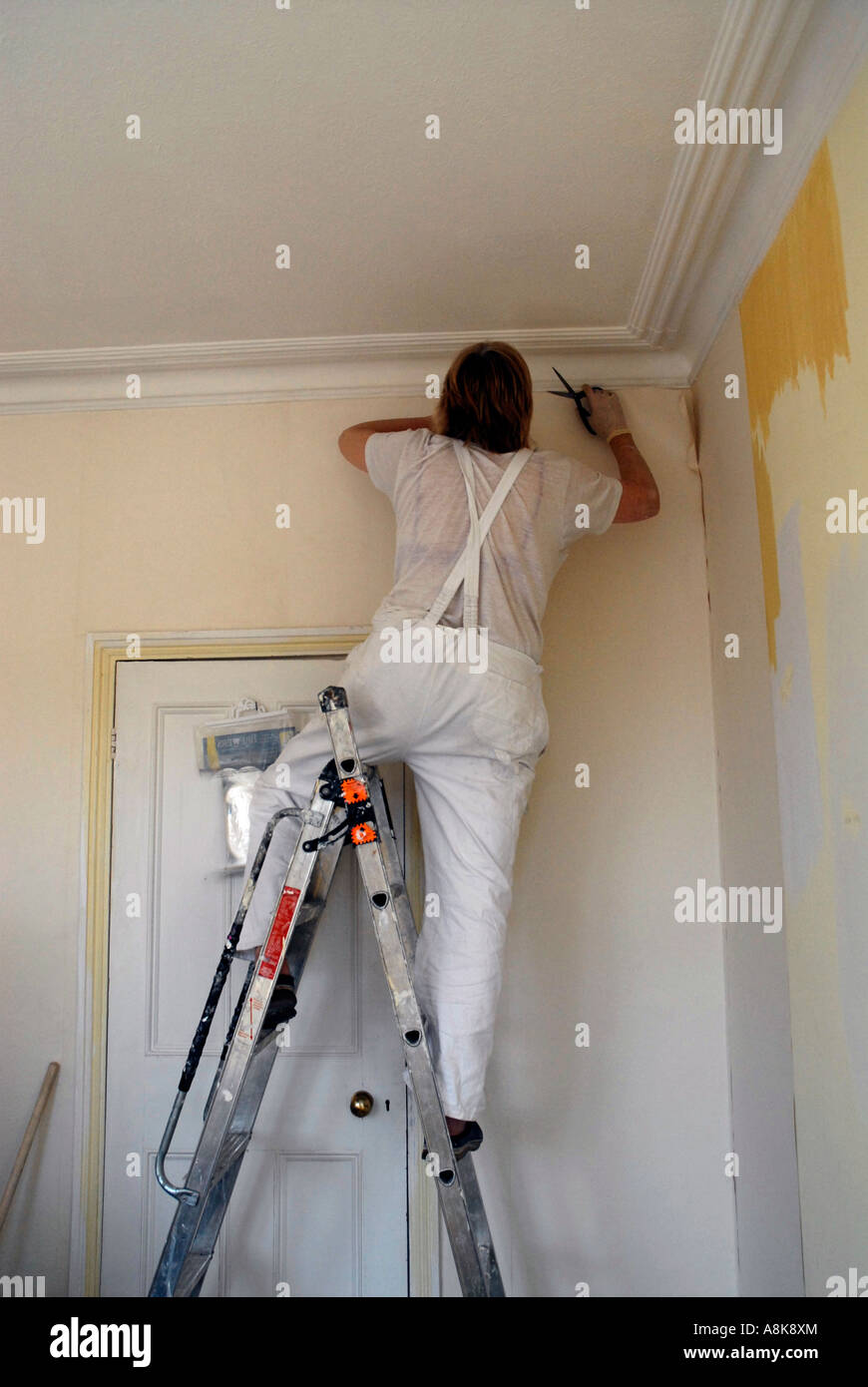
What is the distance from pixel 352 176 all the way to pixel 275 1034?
171cm

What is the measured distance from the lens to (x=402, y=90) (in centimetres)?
159

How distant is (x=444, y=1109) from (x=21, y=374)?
7.06 feet

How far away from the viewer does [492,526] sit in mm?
1870

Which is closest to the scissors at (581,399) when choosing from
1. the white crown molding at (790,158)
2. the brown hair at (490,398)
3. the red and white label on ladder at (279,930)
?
the white crown molding at (790,158)

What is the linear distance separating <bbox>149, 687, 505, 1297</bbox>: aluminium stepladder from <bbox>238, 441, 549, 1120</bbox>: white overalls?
0.17 ft

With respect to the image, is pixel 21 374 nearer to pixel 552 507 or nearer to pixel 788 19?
pixel 552 507

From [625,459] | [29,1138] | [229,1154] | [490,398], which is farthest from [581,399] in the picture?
[29,1138]

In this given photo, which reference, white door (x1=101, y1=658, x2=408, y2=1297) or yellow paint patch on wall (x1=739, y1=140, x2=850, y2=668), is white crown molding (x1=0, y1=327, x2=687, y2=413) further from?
white door (x1=101, y1=658, x2=408, y2=1297)

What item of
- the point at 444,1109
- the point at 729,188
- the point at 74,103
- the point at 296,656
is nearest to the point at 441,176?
→ the point at 729,188

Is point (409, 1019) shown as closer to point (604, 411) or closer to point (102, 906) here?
point (102, 906)

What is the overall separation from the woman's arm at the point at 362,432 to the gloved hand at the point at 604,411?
17.3 inches

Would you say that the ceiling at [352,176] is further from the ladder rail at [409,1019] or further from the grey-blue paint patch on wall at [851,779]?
the ladder rail at [409,1019]

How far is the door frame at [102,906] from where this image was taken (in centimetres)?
218

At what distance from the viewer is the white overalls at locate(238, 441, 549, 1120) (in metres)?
1.69
